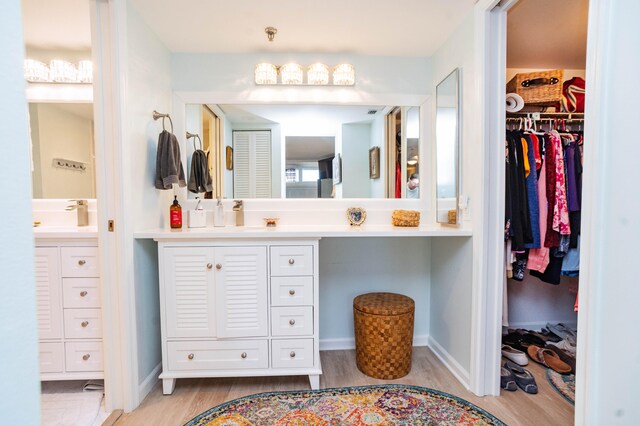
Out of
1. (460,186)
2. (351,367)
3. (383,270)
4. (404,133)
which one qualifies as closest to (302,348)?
(351,367)

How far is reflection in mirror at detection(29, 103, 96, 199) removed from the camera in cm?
221

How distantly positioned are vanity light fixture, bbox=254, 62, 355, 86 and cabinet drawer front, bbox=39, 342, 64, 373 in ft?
6.65

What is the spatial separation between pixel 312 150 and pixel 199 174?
2.78ft

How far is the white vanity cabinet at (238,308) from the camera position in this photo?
5.89 feet

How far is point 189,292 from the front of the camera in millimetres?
1805

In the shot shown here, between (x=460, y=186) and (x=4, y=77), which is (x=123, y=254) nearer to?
(x=4, y=77)

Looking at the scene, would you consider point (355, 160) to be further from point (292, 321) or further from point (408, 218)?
point (292, 321)

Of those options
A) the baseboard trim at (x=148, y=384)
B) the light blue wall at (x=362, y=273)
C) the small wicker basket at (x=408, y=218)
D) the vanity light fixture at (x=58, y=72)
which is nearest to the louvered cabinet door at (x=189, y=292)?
the baseboard trim at (x=148, y=384)

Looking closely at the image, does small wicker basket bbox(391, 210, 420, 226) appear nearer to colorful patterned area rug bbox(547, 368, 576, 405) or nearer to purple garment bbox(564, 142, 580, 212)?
purple garment bbox(564, 142, 580, 212)

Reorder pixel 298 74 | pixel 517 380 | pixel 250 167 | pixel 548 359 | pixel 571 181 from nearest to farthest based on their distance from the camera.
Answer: pixel 517 380
pixel 571 181
pixel 548 359
pixel 298 74
pixel 250 167

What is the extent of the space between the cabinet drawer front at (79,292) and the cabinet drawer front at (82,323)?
41mm

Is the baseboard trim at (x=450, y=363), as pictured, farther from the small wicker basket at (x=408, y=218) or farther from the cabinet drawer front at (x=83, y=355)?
the cabinet drawer front at (x=83, y=355)

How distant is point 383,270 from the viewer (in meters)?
2.49

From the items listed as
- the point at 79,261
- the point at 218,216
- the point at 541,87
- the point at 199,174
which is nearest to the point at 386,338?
the point at 218,216
